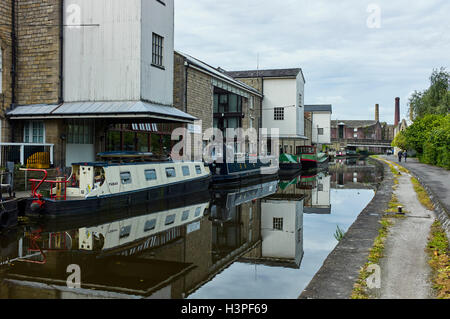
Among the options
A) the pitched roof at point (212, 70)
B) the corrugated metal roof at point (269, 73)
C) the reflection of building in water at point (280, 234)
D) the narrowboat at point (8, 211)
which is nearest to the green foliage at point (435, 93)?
the corrugated metal roof at point (269, 73)

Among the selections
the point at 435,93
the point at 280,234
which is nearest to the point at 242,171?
the point at 280,234

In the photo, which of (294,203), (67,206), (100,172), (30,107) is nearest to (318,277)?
(67,206)

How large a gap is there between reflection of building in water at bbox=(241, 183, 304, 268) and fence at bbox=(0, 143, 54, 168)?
28.0ft

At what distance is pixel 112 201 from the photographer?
527 inches

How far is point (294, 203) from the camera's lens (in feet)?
56.1

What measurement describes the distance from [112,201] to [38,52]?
7640 millimetres

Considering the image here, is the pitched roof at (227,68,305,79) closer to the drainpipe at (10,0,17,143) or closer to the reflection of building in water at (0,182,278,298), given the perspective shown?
the drainpipe at (10,0,17,143)

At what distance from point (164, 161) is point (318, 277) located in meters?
11.9

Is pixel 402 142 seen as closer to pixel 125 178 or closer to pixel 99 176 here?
pixel 125 178

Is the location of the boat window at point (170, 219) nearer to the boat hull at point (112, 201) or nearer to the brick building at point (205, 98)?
the boat hull at point (112, 201)

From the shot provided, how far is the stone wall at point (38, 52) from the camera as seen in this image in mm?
16469

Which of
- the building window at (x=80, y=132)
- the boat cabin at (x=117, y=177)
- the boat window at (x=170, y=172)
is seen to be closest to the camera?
the boat cabin at (x=117, y=177)

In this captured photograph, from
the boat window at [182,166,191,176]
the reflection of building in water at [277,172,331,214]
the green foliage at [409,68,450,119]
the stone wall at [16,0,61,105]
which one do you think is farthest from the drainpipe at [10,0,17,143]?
the green foliage at [409,68,450,119]
